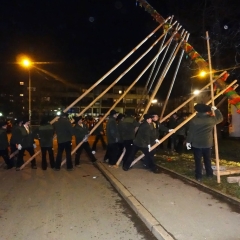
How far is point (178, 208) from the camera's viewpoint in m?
6.72

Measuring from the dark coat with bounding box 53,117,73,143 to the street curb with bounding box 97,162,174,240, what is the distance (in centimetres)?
269

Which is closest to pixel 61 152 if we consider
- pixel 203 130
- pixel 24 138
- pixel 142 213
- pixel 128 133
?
pixel 24 138

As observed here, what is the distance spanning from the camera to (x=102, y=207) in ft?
24.0

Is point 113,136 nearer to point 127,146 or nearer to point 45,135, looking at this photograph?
point 127,146

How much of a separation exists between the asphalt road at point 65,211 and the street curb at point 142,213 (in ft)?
0.31

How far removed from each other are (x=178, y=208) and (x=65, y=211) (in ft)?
7.13

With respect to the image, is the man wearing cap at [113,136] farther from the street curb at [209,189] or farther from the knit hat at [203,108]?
the knit hat at [203,108]

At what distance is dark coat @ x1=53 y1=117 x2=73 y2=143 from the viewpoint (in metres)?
11.9

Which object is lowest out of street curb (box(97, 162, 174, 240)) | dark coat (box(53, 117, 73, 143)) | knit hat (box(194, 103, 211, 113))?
street curb (box(97, 162, 174, 240))

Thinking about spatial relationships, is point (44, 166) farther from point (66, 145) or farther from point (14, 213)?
point (14, 213)

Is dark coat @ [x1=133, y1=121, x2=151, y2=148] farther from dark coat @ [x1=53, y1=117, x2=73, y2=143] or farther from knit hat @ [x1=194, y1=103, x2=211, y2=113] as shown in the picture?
dark coat @ [x1=53, y1=117, x2=73, y2=143]

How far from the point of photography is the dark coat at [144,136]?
35.1 ft

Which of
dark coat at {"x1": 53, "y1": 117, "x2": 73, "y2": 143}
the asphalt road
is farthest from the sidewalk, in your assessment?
dark coat at {"x1": 53, "y1": 117, "x2": 73, "y2": 143}

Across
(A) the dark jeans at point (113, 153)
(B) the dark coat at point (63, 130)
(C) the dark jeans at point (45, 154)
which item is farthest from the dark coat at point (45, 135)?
(A) the dark jeans at point (113, 153)
